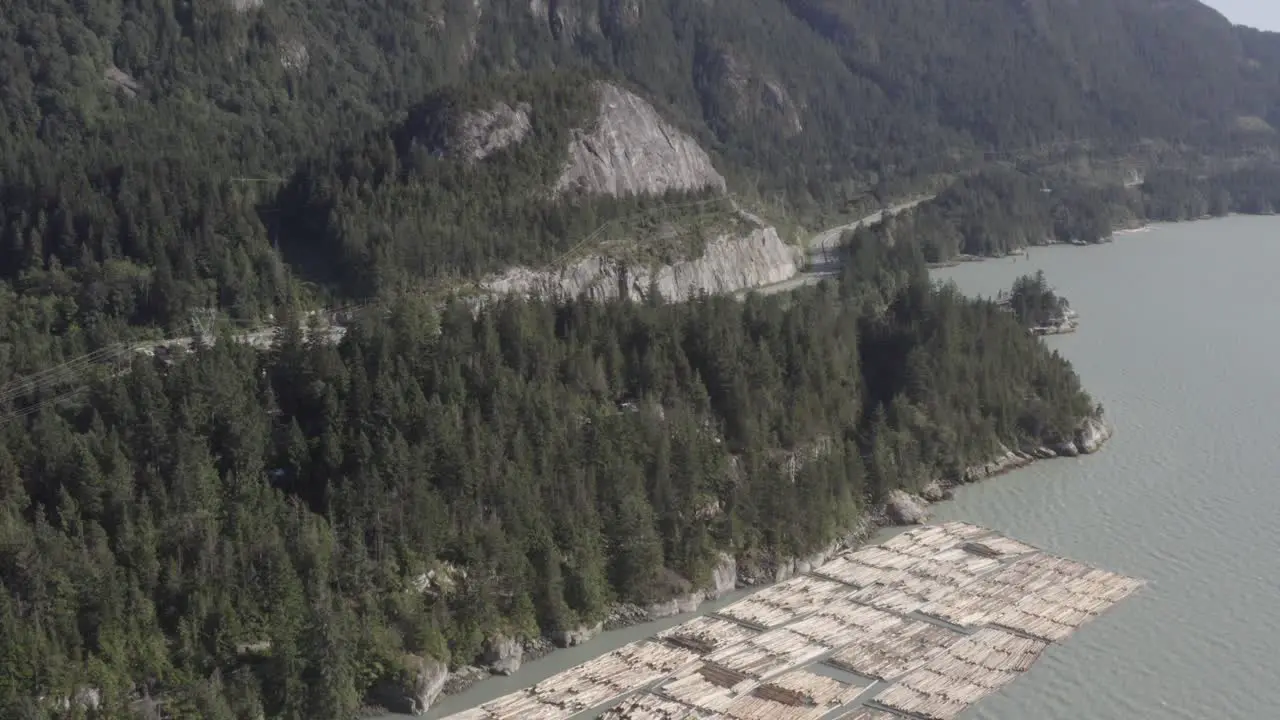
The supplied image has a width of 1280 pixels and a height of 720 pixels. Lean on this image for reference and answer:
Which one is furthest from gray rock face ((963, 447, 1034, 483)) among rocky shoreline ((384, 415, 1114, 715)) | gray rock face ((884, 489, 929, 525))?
gray rock face ((884, 489, 929, 525))

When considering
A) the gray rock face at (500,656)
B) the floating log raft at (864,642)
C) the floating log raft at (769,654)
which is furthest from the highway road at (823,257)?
the gray rock face at (500,656)

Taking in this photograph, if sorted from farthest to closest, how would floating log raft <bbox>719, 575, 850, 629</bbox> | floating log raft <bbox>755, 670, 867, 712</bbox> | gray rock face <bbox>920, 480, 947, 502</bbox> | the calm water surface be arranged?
gray rock face <bbox>920, 480, 947, 502</bbox>
floating log raft <bbox>719, 575, 850, 629</bbox>
the calm water surface
floating log raft <bbox>755, 670, 867, 712</bbox>

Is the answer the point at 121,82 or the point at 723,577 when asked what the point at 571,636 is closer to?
the point at 723,577

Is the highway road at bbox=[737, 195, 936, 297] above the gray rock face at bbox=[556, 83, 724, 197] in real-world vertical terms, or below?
below

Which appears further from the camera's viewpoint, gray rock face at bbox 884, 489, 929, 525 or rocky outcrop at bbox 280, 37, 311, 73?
rocky outcrop at bbox 280, 37, 311, 73

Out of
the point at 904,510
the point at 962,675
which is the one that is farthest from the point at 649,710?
the point at 904,510

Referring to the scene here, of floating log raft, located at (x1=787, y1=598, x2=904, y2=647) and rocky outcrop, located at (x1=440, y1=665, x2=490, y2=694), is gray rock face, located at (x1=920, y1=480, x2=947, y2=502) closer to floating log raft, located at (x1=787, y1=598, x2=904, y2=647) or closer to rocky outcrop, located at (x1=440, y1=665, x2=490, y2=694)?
floating log raft, located at (x1=787, y1=598, x2=904, y2=647)

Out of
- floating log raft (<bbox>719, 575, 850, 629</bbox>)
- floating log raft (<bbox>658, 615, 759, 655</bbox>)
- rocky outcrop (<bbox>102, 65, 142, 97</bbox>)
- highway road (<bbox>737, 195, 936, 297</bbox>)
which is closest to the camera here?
floating log raft (<bbox>658, 615, 759, 655</bbox>)
